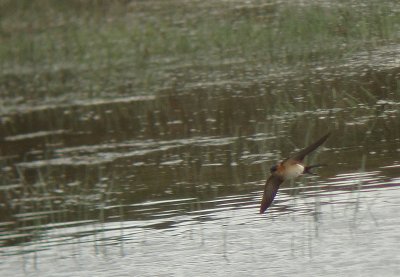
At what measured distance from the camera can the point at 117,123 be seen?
14.3m

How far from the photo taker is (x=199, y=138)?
12492mm

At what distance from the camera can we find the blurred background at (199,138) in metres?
8.46

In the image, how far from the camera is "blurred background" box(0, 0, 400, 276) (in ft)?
27.8

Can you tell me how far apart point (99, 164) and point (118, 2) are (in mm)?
9357

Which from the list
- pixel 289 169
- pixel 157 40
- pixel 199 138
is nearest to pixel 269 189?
pixel 289 169

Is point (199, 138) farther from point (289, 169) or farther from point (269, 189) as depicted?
point (289, 169)

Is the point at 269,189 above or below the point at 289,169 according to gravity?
below

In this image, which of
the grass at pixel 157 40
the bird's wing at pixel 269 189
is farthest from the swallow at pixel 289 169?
the grass at pixel 157 40

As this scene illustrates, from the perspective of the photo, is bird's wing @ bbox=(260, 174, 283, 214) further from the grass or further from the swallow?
the grass

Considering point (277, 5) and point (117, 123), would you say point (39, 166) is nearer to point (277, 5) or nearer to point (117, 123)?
point (117, 123)

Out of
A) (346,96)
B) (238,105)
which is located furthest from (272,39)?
(346,96)

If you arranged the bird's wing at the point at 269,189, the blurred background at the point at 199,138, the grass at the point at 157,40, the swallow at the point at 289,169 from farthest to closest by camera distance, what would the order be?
the grass at the point at 157,40
the blurred background at the point at 199,138
the bird's wing at the point at 269,189
the swallow at the point at 289,169

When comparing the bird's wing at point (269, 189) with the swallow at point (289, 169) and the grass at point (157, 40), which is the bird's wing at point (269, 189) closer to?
the swallow at point (289, 169)

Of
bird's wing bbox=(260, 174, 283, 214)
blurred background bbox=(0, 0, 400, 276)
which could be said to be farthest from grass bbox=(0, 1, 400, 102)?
bird's wing bbox=(260, 174, 283, 214)
